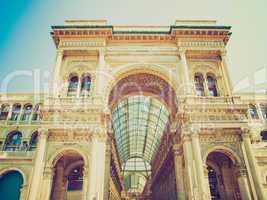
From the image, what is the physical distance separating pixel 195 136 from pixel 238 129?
338cm

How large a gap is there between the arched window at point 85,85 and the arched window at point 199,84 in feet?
31.3

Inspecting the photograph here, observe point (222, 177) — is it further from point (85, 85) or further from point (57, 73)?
point (57, 73)

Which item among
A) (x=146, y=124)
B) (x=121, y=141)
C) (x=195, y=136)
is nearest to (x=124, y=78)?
(x=195, y=136)

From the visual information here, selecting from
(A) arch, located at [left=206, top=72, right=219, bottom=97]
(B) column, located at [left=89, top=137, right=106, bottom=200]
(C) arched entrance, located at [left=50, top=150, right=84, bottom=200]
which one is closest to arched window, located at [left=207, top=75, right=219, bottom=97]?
(A) arch, located at [left=206, top=72, right=219, bottom=97]

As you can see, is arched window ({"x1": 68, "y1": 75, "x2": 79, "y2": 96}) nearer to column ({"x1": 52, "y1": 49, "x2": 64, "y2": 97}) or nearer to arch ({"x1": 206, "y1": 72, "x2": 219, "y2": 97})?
column ({"x1": 52, "y1": 49, "x2": 64, "y2": 97})

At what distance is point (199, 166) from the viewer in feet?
49.6

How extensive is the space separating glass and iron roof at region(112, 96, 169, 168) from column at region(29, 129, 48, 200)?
11.4m

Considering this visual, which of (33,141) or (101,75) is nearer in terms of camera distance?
(101,75)

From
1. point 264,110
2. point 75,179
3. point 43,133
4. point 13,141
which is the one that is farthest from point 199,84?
point 13,141

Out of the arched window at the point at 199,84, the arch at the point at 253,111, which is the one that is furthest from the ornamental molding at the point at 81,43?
the arch at the point at 253,111

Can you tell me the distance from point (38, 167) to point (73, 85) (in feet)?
24.7

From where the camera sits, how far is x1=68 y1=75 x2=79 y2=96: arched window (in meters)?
19.1

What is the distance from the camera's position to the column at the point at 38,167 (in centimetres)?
1432

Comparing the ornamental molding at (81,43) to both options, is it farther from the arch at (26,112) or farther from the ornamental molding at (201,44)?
the arch at (26,112)
